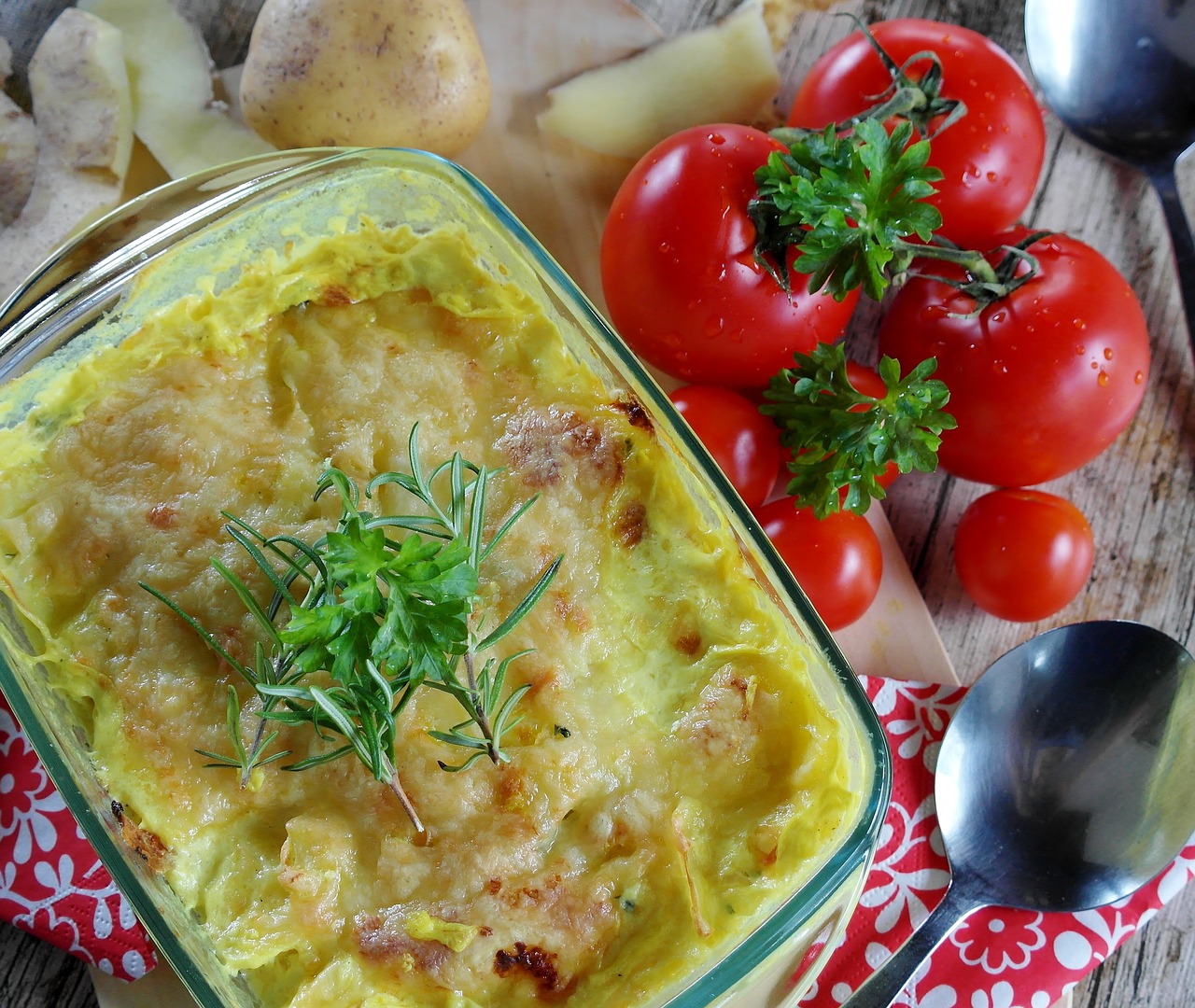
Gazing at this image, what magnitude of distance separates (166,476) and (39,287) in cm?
35

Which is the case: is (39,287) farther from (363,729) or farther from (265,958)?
(265,958)

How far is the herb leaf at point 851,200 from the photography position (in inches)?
64.4

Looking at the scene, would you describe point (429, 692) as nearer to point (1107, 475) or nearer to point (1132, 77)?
point (1107, 475)

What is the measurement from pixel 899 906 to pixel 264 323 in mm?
1293

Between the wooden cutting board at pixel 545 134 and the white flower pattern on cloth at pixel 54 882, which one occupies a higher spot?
the wooden cutting board at pixel 545 134

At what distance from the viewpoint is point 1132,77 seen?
212cm

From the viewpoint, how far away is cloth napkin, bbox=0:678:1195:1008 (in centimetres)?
166

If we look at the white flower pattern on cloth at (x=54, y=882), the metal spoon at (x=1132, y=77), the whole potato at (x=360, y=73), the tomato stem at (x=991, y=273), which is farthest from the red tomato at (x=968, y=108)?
the white flower pattern on cloth at (x=54, y=882)

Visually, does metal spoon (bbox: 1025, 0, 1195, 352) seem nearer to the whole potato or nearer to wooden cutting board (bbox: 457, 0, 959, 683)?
wooden cutting board (bbox: 457, 0, 959, 683)

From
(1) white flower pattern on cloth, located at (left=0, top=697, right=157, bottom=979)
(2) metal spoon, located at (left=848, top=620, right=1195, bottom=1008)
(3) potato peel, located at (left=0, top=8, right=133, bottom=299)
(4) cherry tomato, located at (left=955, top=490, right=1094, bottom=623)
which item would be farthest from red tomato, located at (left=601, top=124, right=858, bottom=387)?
(1) white flower pattern on cloth, located at (left=0, top=697, right=157, bottom=979)

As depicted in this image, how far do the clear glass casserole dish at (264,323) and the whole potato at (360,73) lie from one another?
0.25 meters

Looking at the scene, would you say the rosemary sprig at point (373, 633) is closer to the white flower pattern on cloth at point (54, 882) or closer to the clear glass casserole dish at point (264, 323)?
the clear glass casserole dish at point (264, 323)

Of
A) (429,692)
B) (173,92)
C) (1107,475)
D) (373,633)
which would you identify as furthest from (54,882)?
(1107,475)

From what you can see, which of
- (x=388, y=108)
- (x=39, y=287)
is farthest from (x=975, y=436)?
(x=39, y=287)
